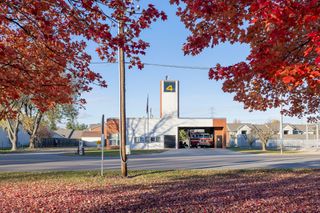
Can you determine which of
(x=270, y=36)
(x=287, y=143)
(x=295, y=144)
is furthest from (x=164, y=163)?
(x=287, y=143)

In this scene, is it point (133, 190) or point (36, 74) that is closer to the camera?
point (36, 74)

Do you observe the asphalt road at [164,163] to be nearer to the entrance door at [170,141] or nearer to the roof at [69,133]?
the entrance door at [170,141]

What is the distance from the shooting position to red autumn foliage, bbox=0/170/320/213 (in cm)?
846

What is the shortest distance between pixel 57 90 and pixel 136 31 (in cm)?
303

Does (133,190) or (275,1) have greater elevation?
(275,1)

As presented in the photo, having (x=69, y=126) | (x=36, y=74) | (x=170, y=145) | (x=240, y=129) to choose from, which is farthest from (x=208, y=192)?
(x=69, y=126)

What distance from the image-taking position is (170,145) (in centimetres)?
5269

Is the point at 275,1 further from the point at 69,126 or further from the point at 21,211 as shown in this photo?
the point at 69,126

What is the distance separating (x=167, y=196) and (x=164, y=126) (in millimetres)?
42433

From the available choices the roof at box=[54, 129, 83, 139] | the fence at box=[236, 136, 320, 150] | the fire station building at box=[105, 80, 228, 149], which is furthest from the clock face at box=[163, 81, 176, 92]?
the roof at box=[54, 129, 83, 139]

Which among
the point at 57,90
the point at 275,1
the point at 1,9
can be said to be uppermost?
the point at 1,9

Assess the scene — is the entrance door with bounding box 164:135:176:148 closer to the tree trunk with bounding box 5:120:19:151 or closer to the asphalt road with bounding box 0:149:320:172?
the tree trunk with bounding box 5:120:19:151

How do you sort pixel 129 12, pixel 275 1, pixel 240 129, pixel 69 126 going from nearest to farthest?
1. pixel 275 1
2. pixel 129 12
3. pixel 240 129
4. pixel 69 126

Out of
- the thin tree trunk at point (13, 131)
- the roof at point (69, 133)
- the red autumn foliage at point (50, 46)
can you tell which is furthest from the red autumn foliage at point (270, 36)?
the roof at point (69, 133)
